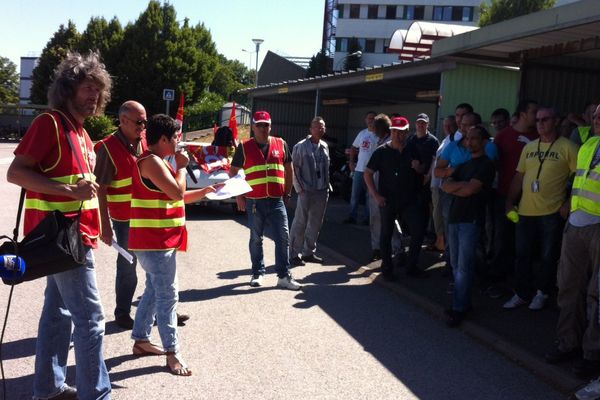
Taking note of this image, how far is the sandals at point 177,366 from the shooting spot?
442 centimetres

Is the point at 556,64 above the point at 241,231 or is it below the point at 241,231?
above

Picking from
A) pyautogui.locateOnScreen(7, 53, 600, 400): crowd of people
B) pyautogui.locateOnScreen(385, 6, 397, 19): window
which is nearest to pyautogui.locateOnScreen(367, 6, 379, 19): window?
pyautogui.locateOnScreen(385, 6, 397, 19): window

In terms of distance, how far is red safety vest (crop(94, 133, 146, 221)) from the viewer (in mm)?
4902

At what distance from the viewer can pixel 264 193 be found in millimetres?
7043

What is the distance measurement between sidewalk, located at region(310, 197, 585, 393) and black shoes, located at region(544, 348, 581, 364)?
0.15 ft

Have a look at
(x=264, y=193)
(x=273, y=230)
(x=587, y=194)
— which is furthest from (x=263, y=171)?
(x=587, y=194)

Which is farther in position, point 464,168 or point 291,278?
point 291,278

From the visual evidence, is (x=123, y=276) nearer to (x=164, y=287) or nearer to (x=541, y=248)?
(x=164, y=287)

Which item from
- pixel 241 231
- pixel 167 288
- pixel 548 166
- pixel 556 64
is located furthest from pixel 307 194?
pixel 556 64

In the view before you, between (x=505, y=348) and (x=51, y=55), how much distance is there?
169 ft

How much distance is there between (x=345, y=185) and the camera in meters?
15.4

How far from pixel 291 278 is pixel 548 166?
10.2ft

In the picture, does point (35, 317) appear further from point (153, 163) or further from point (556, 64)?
point (556, 64)

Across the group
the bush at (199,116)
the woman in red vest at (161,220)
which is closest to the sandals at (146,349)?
the woman in red vest at (161,220)
